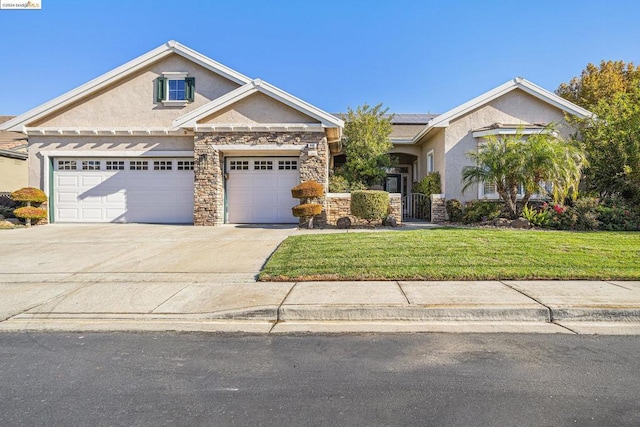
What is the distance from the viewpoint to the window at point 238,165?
15359 mm

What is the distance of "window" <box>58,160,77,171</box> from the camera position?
617 inches

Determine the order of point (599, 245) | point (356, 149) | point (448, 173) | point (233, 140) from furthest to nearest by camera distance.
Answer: point (356, 149), point (448, 173), point (233, 140), point (599, 245)

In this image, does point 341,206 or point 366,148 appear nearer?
point 341,206

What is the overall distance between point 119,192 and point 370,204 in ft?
34.7

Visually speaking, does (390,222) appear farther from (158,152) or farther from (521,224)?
(158,152)

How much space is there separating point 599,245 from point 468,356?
21.9ft

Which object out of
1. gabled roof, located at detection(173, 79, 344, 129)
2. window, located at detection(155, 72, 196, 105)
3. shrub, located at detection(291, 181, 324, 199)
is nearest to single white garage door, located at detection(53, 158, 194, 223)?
gabled roof, located at detection(173, 79, 344, 129)

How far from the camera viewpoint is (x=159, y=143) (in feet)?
50.9

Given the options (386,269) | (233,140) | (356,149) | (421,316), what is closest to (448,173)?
(356,149)

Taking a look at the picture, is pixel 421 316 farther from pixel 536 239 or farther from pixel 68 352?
pixel 536 239

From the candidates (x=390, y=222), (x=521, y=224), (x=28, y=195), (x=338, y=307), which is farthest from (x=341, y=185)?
(x=28, y=195)

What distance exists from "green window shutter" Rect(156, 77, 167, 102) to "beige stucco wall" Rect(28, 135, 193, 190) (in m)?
1.89

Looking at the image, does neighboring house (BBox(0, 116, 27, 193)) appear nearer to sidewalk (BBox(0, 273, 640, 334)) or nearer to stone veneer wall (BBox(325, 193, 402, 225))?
stone veneer wall (BBox(325, 193, 402, 225))

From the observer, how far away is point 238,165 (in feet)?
50.4
